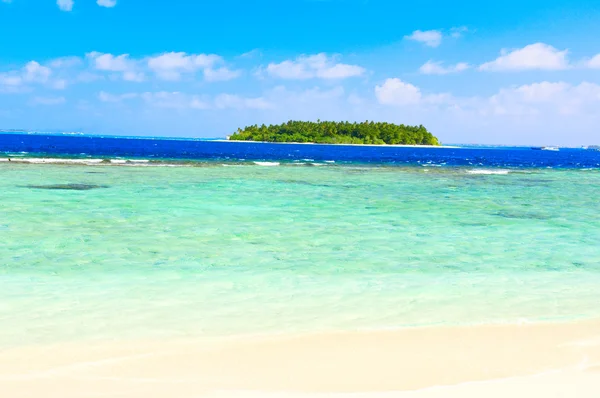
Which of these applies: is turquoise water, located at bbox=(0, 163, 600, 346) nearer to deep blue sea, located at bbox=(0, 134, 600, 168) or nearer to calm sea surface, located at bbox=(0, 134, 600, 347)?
calm sea surface, located at bbox=(0, 134, 600, 347)

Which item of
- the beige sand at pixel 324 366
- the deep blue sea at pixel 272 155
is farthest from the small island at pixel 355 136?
the beige sand at pixel 324 366

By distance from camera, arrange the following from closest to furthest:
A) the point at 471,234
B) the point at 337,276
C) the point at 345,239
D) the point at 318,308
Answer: the point at 318,308 → the point at 337,276 → the point at 345,239 → the point at 471,234

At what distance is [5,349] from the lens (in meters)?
5.20

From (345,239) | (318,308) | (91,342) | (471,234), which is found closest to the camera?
(91,342)

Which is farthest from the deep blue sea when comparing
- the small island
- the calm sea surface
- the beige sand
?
the small island

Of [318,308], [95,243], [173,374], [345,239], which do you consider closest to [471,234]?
[345,239]

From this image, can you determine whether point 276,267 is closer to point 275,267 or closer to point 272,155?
point 275,267

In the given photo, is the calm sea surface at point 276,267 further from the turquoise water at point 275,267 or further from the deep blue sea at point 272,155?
the deep blue sea at point 272,155

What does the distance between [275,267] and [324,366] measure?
4.37m

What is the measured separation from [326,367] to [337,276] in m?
3.81

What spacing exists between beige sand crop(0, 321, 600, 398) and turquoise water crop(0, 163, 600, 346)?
0.48 meters

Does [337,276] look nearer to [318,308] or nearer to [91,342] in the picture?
[318,308]

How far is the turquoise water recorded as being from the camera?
6465mm

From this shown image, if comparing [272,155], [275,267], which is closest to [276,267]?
[275,267]
